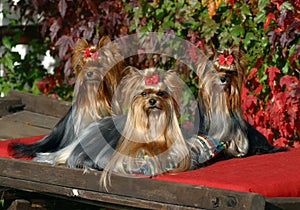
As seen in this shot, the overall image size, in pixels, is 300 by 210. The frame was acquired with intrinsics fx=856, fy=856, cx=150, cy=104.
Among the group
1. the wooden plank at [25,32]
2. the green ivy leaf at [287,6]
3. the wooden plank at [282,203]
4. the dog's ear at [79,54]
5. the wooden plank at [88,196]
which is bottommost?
the wooden plank at [88,196]

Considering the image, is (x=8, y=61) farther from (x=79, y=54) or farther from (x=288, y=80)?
(x=79, y=54)

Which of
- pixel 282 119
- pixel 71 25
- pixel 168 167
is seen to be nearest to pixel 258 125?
pixel 282 119

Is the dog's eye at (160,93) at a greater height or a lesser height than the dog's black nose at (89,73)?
→ lesser

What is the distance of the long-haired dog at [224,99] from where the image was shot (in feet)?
17.4

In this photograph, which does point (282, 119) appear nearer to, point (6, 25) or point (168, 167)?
point (168, 167)

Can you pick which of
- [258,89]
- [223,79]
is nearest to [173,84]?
[223,79]

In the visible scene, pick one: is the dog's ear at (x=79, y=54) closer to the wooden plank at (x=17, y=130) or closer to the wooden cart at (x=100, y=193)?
the wooden cart at (x=100, y=193)

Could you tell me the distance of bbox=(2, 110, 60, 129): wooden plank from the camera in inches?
280

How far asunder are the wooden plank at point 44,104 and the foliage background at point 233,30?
60 centimetres

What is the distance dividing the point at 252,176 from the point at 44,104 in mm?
3187

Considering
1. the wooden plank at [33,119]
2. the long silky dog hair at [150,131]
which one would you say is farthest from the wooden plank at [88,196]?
the wooden plank at [33,119]

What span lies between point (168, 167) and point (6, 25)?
4758 millimetres

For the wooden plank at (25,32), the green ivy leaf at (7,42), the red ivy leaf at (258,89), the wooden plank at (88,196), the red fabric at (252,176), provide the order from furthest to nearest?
the wooden plank at (25,32) < the green ivy leaf at (7,42) < the red ivy leaf at (258,89) < the wooden plank at (88,196) < the red fabric at (252,176)

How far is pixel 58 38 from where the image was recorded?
8.25 metres
